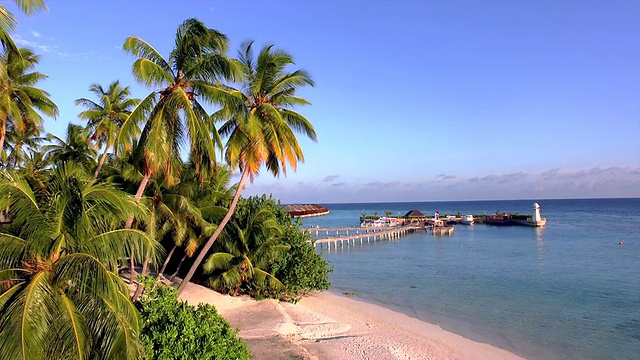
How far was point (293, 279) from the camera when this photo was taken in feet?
59.6

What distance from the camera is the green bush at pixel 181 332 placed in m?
8.19

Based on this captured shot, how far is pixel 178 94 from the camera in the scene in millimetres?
10141

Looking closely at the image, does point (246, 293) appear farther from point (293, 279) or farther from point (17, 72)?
point (17, 72)

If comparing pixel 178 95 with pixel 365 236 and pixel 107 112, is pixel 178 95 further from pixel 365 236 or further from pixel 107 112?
pixel 365 236

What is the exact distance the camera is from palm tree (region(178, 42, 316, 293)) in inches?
505

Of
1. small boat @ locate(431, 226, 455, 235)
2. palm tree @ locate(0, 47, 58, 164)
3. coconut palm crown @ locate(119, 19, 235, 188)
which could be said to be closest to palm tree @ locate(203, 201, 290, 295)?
coconut palm crown @ locate(119, 19, 235, 188)

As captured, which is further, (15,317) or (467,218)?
(467,218)

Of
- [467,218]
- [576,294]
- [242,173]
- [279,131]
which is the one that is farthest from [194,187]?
[467,218]

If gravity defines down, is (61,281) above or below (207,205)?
below

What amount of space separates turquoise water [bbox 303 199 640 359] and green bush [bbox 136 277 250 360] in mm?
10547

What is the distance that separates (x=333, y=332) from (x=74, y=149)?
15.4 meters

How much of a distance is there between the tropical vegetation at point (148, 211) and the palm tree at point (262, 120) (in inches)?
1.8

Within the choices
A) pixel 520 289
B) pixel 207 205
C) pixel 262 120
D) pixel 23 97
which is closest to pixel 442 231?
pixel 520 289

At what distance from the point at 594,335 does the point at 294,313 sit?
39.3ft
